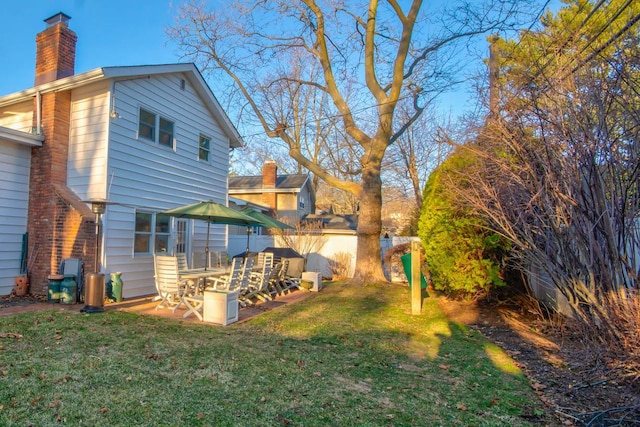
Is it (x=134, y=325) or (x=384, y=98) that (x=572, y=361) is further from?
(x=384, y=98)

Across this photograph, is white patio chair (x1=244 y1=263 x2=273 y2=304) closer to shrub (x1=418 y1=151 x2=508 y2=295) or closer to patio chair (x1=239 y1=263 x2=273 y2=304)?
patio chair (x1=239 y1=263 x2=273 y2=304)

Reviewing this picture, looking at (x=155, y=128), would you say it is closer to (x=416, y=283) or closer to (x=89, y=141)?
(x=89, y=141)

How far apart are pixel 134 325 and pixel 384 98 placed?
33.6ft

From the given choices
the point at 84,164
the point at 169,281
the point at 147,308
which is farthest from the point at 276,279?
the point at 84,164

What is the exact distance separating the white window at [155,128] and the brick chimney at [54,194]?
1650mm

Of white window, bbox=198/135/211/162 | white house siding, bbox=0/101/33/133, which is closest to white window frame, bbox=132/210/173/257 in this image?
white window, bbox=198/135/211/162

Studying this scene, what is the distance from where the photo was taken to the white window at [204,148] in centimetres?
1224

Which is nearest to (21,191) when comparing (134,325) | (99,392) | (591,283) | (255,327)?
(134,325)

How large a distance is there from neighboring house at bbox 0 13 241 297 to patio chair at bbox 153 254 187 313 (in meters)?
1.56

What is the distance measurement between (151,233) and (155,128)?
2819 millimetres

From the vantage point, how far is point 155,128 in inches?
406

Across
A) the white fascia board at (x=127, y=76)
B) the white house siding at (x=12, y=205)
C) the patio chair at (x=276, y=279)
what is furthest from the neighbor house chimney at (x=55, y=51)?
the patio chair at (x=276, y=279)

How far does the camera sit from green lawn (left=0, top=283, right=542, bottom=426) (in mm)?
3391

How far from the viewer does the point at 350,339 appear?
20.5ft
